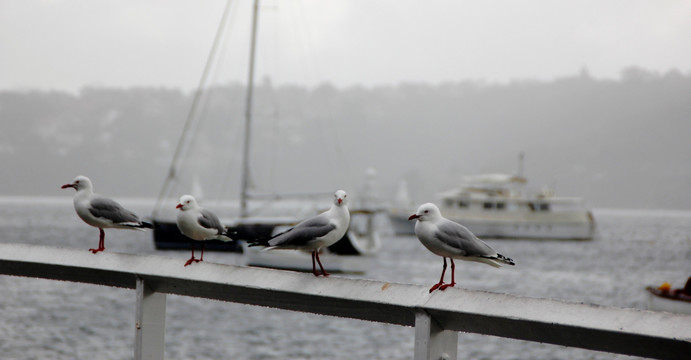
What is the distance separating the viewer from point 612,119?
622ft

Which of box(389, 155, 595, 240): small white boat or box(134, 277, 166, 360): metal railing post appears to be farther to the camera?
box(389, 155, 595, 240): small white boat

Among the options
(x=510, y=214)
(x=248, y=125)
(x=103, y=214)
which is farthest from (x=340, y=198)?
(x=510, y=214)

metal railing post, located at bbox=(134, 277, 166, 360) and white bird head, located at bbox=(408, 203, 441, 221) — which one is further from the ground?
white bird head, located at bbox=(408, 203, 441, 221)

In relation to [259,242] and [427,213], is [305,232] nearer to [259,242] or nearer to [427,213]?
[259,242]

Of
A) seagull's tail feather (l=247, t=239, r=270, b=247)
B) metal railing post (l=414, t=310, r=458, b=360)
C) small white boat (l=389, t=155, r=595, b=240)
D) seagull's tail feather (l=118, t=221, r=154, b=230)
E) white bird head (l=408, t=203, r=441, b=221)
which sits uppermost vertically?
white bird head (l=408, t=203, r=441, b=221)

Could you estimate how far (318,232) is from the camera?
3.06 metres

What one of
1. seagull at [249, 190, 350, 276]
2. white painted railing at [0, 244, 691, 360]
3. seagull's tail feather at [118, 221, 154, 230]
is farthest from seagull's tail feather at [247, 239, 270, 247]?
A: seagull's tail feather at [118, 221, 154, 230]

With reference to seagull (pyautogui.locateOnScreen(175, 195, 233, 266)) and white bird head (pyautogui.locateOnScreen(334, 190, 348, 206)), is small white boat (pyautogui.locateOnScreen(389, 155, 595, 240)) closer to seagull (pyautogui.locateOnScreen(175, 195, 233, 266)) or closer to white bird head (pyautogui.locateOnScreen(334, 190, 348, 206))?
seagull (pyautogui.locateOnScreen(175, 195, 233, 266))

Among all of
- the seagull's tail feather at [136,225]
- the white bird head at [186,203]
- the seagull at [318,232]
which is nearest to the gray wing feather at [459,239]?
the seagull at [318,232]

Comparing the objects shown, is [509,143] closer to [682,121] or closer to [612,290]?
[682,121]

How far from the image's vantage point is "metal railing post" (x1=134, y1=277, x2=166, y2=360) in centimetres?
270

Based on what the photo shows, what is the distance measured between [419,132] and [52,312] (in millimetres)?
149399

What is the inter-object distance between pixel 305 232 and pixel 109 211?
1259 mm

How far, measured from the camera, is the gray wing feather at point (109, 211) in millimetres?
3902
